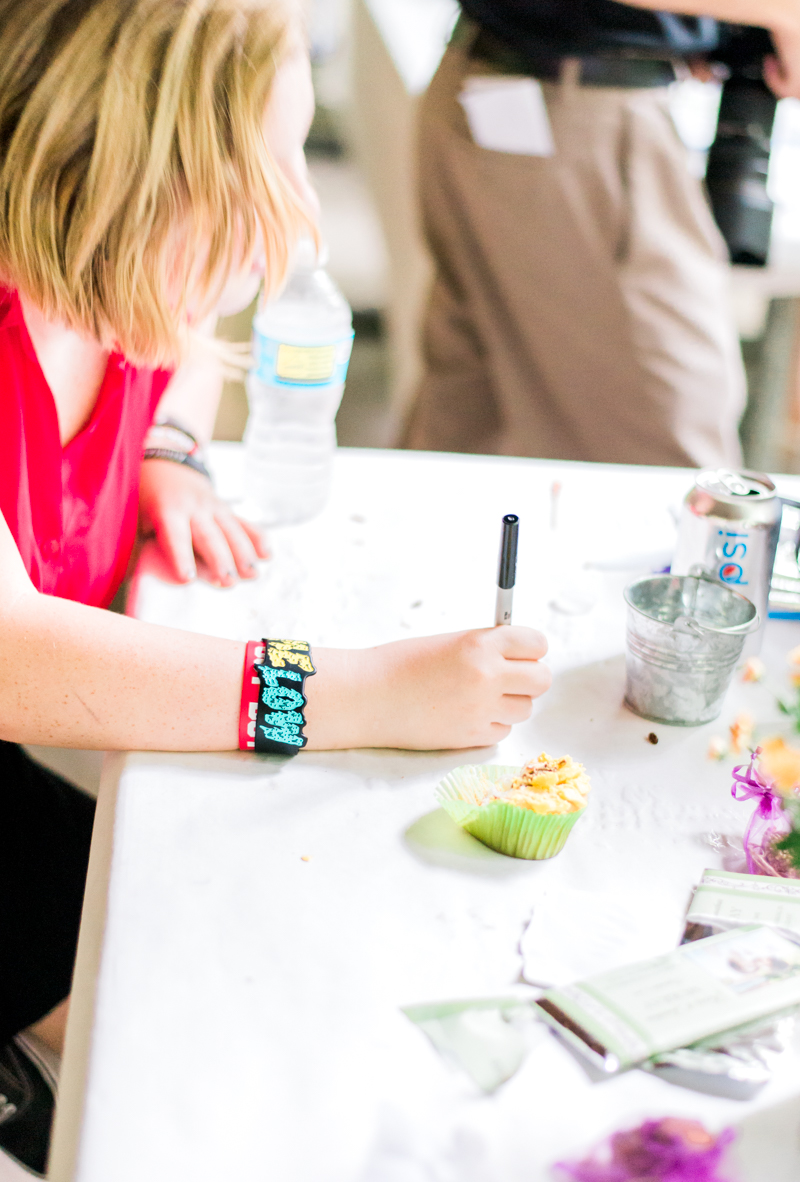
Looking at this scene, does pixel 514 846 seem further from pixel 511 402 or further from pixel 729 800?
pixel 511 402

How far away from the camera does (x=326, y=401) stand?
1.05 meters

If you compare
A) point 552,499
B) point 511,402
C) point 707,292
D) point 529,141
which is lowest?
point 511,402

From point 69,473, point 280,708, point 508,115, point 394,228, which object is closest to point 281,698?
point 280,708

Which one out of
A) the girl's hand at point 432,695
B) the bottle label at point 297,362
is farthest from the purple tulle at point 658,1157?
the bottle label at point 297,362

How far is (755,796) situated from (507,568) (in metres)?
0.22

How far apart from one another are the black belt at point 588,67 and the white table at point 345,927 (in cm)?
103

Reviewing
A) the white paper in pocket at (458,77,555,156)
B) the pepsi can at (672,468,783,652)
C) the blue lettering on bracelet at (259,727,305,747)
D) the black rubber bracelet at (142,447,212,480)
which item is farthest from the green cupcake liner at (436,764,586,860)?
the white paper in pocket at (458,77,555,156)

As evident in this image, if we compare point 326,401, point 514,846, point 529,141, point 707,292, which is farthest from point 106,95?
point 707,292

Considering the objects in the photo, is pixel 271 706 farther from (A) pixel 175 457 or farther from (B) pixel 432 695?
(A) pixel 175 457

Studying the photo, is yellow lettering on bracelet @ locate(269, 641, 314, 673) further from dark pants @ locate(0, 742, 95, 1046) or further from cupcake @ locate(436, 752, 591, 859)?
dark pants @ locate(0, 742, 95, 1046)

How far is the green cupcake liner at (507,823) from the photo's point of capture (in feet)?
2.00

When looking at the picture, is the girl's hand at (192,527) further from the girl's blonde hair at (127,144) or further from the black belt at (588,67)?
the black belt at (588,67)

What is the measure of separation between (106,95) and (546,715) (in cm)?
51

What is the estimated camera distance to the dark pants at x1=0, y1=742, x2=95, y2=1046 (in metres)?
0.80
